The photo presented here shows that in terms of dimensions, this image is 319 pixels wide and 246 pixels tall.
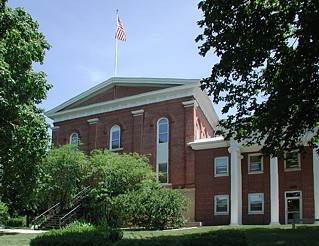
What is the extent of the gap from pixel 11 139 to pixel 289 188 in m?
22.1

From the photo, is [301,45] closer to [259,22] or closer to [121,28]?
[259,22]

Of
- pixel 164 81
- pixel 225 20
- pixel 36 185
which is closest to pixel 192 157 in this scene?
pixel 164 81

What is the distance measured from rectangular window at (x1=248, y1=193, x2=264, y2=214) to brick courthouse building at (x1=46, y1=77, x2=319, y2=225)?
0.24ft

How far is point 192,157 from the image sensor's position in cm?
4106

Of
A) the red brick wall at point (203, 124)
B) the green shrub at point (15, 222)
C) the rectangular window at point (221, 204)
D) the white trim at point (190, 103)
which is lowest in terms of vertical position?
the green shrub at point (15, 222)

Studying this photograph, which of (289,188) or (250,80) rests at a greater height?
(250,80)

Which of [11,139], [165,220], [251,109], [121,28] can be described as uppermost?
[121,28]

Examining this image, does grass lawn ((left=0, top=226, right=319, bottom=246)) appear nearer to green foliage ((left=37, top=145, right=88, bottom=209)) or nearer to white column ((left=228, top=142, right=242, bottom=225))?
white column ((left=228, top=142, right=242, bottom=225))

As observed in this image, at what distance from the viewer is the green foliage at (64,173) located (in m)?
38.4

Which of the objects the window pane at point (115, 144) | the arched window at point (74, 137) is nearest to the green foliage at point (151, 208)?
the window pane at point (115, 144)

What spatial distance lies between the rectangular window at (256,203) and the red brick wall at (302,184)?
4.56ft

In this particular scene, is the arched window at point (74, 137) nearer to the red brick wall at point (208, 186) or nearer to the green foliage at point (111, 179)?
the green foliage at point (111, 179)

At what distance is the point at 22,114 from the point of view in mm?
21016

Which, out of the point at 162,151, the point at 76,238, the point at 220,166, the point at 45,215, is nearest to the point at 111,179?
the point at 45,215
